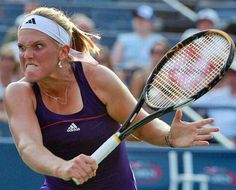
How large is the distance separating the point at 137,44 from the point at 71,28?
204 inches

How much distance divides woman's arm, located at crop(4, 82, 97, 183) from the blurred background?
151cm

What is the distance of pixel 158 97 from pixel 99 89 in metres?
0.30

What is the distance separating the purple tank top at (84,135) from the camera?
13.8 feet

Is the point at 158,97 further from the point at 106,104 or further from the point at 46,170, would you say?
the point at 46,170

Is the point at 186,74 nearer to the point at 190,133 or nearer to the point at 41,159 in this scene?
the point at 190,133

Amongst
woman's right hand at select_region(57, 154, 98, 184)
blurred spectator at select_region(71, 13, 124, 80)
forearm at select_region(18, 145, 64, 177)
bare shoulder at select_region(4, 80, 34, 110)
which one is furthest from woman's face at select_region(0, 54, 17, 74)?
woman's right hand at select_region(57, 154, 98, 184)

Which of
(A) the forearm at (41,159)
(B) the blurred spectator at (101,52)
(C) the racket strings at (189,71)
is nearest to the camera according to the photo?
(A) the forearm at (41,159)

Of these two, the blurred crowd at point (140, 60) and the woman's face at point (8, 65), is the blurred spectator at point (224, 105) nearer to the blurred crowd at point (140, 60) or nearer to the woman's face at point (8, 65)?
the blurred crowd at point (140, 60)

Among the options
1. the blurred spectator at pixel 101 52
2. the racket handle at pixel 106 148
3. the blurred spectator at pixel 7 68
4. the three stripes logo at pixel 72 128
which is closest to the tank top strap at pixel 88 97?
the three stripes logo at pixel 72 128

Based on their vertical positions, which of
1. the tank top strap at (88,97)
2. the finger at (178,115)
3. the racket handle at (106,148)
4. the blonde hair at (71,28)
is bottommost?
the racket handle at (106,148)

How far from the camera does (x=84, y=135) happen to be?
422cm

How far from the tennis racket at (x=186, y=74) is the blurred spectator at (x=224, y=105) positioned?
351cm

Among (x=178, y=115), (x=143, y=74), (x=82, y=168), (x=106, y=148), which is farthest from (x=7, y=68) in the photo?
(x=82, y=168)

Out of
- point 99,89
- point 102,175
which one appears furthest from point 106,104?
point 102,175
